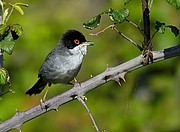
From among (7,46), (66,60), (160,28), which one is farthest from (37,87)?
(160,28)

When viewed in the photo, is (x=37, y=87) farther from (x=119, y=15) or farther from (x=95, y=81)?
(x=119, y=15)

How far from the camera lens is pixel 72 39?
5.48 meters

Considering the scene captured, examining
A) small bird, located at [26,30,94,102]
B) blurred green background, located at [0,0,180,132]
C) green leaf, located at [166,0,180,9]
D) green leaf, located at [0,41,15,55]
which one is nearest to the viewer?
green leaf, located at [166,0,180,9]

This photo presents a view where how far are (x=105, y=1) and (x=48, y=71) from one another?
20.5ft

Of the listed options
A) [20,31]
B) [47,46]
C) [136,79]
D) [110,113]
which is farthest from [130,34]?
[20,31]

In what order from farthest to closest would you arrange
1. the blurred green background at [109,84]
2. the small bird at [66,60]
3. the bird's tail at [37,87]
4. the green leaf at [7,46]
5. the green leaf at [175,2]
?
the blurred green background at [109,84]
the bird's tail at [37,87]
the small bird at [66,60]
the green leaf at [7,46]
the green leaf at [175,2]

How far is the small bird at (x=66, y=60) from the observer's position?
17.3ft

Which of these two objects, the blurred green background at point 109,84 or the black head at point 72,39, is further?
the blurred green background at point 109,84

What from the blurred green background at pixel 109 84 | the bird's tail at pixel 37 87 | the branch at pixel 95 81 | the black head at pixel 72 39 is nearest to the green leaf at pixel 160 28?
the branch at pixel 95 81

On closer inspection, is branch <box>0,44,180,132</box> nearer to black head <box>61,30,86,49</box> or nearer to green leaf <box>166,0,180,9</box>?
green leaf <box>166,0,180,9</box>

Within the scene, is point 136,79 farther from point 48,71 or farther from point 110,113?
point 48,71

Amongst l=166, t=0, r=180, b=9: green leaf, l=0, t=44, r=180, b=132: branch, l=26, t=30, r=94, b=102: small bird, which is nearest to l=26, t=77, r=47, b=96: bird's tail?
l=26, t=30, r=94, b=102: small bird

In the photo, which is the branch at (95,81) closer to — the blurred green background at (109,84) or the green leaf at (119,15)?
the green leaf at (119,15)

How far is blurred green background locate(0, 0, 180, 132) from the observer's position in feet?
23.3
